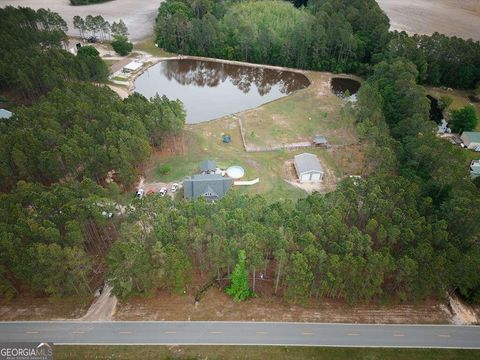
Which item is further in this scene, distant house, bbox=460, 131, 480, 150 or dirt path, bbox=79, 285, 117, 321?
distant house, bbox=460, 131, 480, 150

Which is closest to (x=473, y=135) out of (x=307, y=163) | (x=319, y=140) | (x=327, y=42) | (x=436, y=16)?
(x=319, y=140)

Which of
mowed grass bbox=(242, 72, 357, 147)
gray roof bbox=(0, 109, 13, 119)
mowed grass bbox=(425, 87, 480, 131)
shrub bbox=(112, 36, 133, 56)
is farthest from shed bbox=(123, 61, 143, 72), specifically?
mowed grass bbox=(425, 87, 480, 131)

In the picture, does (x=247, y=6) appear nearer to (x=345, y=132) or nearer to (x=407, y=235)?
(x=345, y=132)

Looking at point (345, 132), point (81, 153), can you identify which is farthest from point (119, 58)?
point (345, 132)

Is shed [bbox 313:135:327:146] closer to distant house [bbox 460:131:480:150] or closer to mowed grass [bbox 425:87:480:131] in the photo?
distant house [bbox 460:131:480:150]

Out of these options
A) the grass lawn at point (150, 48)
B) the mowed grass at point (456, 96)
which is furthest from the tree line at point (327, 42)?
the grass lawn at point (150, 48)

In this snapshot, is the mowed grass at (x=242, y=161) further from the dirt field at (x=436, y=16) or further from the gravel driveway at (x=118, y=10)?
the dirt field at (x=436, y=16)

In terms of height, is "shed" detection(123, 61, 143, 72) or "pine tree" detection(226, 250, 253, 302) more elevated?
"shed" detection(123, 61, 143, 72)
